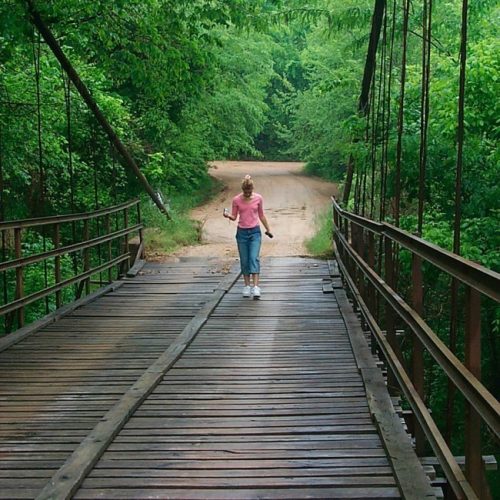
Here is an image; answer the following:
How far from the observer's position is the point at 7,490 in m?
3.28

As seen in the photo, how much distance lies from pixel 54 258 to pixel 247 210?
90.4 inches

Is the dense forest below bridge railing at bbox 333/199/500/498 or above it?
above

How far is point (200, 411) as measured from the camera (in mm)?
4500

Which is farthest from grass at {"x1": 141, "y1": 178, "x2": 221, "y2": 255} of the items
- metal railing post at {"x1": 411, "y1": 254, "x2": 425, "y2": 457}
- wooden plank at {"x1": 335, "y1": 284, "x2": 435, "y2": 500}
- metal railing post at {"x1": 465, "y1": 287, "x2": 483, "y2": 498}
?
metal railing post at {"x1": 465, "y1": 287, "x2": 483, "y2": 498}

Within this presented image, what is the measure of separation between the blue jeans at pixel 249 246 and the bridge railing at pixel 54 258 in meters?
1.77

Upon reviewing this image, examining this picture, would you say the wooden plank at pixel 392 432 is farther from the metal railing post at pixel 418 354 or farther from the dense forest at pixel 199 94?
the dense forest at pixel 199 94

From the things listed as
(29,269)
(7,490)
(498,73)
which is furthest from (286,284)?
(7,490)

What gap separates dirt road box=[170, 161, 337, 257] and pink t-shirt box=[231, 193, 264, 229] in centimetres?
527

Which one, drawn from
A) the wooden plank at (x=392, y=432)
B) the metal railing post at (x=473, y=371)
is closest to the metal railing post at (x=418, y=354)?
the wooden plank at (x=392, y=432)

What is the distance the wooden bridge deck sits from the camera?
11.0ft

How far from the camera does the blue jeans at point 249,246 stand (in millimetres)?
9117

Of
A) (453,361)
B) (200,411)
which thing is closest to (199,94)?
(200,411)

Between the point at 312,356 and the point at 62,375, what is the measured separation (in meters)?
1.91

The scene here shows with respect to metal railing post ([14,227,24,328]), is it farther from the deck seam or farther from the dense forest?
the deck seam
